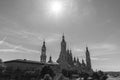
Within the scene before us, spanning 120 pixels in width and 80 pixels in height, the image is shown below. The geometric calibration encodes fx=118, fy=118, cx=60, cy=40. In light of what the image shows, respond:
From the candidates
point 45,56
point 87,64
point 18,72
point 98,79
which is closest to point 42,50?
point 45,56

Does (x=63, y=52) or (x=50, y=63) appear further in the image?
(x=63, y=52)

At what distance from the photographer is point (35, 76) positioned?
233 feet

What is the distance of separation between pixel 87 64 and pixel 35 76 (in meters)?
110

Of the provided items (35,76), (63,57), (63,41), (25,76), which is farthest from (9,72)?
(63,41)

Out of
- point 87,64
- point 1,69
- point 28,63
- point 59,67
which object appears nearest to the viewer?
point 1,69

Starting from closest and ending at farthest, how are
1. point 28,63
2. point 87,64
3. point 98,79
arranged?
point 98,79
point 28,63
point 87,64

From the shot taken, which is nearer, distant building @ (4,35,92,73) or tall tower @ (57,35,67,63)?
distant building @ (4,35,92,73)

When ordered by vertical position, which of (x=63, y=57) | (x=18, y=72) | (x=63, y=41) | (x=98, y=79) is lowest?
(x=98, y=79)

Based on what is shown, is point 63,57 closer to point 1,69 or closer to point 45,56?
point 45,56

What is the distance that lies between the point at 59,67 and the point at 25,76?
1906 inches

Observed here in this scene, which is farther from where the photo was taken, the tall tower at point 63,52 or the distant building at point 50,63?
the tall tower at point 63,52

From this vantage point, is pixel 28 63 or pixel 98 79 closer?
pixel 98 79

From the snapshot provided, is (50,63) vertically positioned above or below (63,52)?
below

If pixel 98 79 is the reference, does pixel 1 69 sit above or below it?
above
